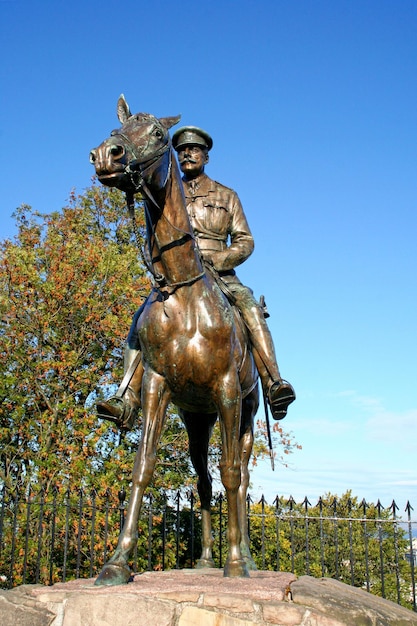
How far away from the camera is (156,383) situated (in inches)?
210

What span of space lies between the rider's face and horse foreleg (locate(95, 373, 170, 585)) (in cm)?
236

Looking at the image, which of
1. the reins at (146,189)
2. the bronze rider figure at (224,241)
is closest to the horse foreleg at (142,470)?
the bronze rider figure at (224,241)

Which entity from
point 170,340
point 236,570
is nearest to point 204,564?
point 236,570

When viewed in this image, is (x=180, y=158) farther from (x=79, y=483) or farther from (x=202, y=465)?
(x=79, y=483)

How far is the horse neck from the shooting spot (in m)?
5.31

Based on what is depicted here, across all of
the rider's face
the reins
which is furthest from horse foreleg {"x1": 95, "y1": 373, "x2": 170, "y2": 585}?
the rider's face

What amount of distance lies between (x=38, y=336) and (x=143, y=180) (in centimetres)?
1330

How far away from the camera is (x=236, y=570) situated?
205 inches

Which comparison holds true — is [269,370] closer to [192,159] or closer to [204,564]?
[204,564]

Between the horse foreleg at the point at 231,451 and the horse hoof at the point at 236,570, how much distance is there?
0.08m

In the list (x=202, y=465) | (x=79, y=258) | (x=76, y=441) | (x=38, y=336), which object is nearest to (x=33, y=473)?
(x=76, y=441)

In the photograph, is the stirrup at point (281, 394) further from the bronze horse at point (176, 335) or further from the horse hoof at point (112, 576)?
the horse hoof at point (112, 576)

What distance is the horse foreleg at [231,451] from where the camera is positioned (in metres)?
5.43

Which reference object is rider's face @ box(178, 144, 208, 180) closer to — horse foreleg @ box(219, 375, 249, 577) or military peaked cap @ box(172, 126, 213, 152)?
military peaked cap @ box(172, 126, 213, 152)
